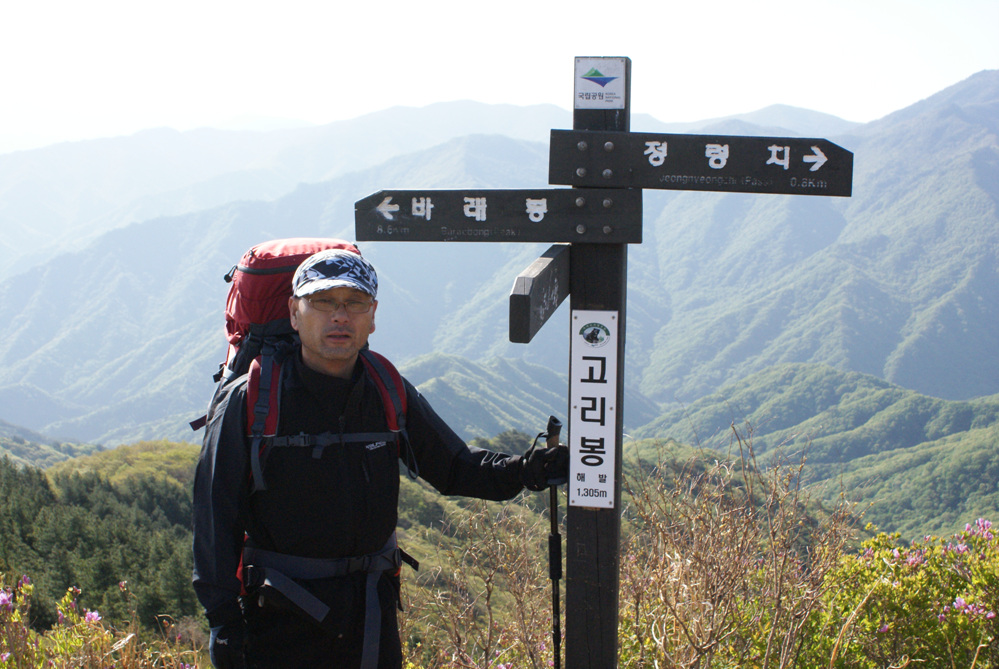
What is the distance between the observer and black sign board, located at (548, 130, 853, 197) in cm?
263

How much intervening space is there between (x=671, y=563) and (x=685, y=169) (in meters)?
1.50

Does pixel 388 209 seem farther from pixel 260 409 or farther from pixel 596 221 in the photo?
pixel 260 409

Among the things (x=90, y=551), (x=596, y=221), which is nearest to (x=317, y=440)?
(x=596, y=221)

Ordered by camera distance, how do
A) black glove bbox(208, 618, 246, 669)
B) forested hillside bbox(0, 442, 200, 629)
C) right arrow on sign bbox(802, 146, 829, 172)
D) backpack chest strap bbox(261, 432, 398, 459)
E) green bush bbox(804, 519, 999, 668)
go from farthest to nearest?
forested hillside bbox(0, 442, 200, 629), green bush bbox(804, 519, 999, 668), right arrow on sign bbox(802, 146, 829, 172), backpack chest strap bbox(261, 432, 398, 459), black glove bbox(208, 618, 246, 669)

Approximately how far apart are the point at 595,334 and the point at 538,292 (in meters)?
0.47

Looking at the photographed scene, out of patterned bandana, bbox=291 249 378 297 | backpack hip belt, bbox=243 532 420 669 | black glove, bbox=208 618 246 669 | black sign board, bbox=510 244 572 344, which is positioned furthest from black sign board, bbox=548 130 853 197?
black glove, bbox=208 618 246 669

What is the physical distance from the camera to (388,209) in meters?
2.80

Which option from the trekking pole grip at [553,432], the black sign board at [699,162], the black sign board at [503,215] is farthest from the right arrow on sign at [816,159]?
the trekking pole grip at [553,432]

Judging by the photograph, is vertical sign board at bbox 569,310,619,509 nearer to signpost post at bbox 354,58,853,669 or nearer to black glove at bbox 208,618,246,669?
signpost post at bbox 354,58,853,669

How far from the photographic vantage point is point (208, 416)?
250 centimetres

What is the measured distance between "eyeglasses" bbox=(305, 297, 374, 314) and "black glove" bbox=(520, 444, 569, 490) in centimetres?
69

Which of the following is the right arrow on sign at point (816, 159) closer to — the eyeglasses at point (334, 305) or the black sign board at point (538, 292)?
the black sign board at point (538, 292)

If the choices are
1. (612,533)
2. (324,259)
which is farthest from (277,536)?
(612,533)

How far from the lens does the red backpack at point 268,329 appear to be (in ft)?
7.96
